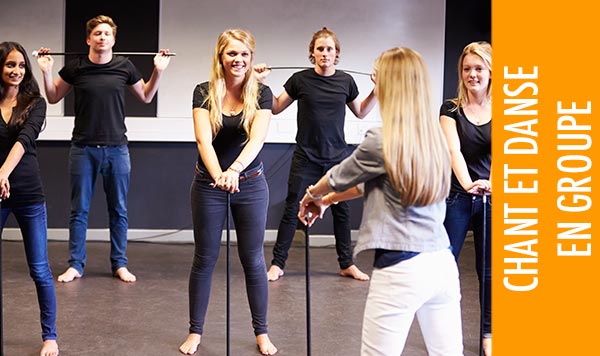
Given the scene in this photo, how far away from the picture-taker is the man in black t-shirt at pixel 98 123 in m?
5.06

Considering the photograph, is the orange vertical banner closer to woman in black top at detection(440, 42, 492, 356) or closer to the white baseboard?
woman in black top at detection(440, 42, 492, 356)

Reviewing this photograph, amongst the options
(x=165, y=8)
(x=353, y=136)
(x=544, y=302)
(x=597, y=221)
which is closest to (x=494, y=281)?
(x=544, y=302)

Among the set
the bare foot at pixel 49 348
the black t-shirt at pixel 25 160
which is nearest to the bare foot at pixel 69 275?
the bare foot at pixel 49 348

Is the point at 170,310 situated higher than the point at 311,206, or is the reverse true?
the point at 311,206

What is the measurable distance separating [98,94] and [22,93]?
1528 mm

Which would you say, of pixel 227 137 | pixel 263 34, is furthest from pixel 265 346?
pixel 263 34

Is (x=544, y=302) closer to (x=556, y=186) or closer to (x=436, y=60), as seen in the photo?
(x=556, y=186)

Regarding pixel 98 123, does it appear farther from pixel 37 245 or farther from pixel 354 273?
pixel 354 273

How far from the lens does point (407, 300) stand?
7.93ft

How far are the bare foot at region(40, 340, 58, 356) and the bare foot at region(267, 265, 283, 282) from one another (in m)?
1.83

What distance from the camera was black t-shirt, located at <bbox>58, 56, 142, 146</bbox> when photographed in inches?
199

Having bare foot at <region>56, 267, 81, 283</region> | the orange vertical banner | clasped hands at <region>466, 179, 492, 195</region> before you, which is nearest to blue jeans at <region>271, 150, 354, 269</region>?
bare foot at <region>56, 267, 81, 283</region>

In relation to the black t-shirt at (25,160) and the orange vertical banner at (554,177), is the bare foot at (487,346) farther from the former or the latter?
the black t-shirt at (25,160)

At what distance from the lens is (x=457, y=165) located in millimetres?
3572
